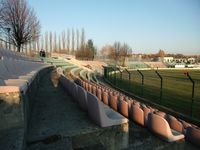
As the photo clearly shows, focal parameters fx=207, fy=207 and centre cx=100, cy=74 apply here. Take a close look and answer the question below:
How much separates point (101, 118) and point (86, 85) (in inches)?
253

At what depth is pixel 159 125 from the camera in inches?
174

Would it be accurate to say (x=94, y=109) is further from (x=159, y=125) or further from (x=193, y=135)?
(x=193, y=135)

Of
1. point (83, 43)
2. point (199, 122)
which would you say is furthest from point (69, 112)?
point (83, 43)

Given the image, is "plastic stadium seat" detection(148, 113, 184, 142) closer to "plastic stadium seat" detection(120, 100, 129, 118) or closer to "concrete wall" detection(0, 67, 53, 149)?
"plastic stadium seat" detection(120, 100, 129, 118)

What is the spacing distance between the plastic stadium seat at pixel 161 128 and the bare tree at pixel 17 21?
18.5 metres

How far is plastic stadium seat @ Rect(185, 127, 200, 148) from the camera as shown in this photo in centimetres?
459

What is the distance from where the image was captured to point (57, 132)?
3688 mm

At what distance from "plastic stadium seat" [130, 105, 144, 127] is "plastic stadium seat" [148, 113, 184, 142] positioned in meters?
0.34

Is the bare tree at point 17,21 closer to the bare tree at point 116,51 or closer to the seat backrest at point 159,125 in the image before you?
the seat backrest at point 159,125

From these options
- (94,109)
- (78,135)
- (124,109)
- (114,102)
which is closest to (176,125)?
(124,109)

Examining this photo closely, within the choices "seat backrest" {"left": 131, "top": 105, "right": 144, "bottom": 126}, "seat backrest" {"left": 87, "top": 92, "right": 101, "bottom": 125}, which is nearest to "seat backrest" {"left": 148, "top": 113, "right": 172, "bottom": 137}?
"seat backrest" {"left": 131, "top": 105, "right": 144, "bottom": 126}

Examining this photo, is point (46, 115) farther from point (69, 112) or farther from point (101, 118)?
point (101, 118)

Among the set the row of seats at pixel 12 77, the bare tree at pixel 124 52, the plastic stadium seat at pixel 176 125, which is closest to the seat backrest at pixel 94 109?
the row of seats at pixel 12 77

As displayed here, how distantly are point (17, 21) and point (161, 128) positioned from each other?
20.7 meters
